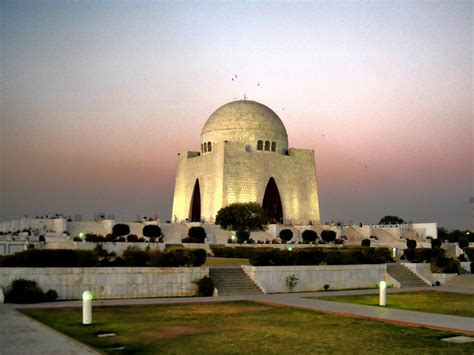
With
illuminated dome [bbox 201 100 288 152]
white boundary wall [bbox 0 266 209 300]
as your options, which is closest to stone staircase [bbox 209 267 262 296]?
white boundary wall [bbox 0 266 209 300]

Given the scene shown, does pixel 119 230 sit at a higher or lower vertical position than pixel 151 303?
higher

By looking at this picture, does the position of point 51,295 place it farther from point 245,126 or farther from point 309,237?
point 245,126

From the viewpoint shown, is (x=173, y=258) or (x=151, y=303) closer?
(x=151, y=303)

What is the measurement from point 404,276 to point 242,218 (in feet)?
68.7

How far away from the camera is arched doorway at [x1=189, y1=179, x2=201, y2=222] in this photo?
55.2 metres

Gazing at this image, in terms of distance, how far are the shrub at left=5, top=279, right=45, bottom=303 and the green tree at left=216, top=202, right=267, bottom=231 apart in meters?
28.2

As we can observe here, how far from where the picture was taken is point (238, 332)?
1134 centimetres

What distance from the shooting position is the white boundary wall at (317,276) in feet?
68.0

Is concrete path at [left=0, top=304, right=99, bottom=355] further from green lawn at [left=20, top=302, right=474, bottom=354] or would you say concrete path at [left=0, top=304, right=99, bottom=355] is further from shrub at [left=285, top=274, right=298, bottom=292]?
shrub at [left=285, top=274, right=298, bottom=292]

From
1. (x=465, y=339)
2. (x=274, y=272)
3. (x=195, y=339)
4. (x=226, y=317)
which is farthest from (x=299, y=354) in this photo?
(x=274, y=272)

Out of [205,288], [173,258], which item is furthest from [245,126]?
[205,288]

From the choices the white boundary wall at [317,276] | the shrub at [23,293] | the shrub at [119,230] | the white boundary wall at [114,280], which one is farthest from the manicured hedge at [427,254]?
the shrub at [23,293]

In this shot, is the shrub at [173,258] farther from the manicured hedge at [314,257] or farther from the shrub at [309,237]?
the shrub at [309,237]

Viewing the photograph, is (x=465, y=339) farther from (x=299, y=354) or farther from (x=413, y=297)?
(x=413, y=297)
